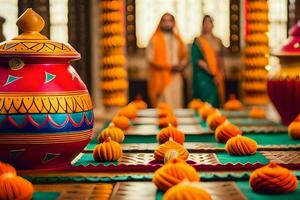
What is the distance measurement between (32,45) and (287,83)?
1644 mm

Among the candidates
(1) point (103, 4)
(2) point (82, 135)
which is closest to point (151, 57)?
(1) point (103, 4)

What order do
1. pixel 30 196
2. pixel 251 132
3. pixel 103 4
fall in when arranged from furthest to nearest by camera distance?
pixel 103 4
pixel 251 132
pixel 30 196

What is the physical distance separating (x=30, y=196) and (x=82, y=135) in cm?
45

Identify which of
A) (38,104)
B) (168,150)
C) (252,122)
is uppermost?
(38,104)

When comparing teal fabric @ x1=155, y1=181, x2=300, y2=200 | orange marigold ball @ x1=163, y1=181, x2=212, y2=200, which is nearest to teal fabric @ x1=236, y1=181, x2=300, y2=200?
teal fabric @ x1=155, y1=181, x2=300, y2=200

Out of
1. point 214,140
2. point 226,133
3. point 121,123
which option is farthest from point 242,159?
point 121,123

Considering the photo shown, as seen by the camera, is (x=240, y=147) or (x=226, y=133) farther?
(x=226, y=133)

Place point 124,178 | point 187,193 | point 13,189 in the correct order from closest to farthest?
point 187,193 → point 13,189 → point 124,178

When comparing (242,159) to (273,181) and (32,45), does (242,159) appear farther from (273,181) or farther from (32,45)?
(32,45)

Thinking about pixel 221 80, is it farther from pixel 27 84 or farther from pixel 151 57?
pixel 27 84

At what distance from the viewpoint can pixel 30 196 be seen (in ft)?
4.46

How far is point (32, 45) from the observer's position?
175cm

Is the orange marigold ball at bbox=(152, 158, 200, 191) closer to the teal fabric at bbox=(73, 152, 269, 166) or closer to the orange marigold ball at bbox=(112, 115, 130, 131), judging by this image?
the teal fabric at bbox=(73, 152, 269, 166)

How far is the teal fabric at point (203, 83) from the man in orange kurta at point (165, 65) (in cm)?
14
